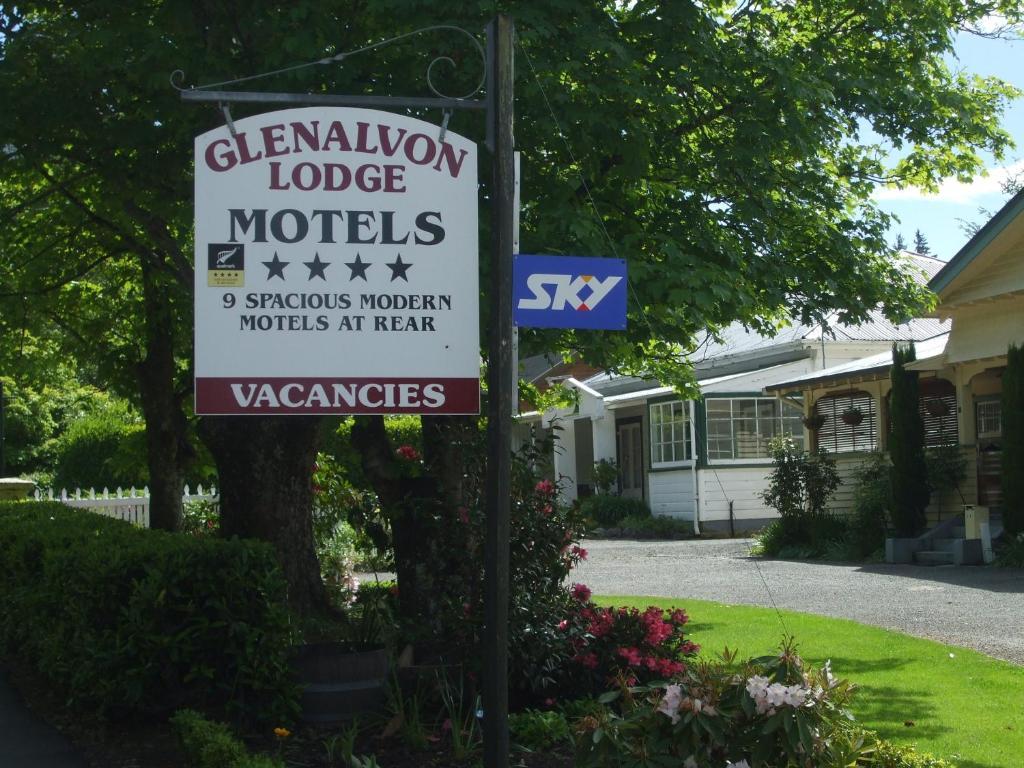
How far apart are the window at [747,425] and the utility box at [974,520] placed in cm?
875

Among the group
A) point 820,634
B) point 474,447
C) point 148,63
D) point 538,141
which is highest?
point 148,63

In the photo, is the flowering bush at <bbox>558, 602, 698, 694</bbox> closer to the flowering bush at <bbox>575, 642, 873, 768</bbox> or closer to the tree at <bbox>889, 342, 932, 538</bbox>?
the flowering bush at <bbox>575, 642, 873, 768</bbox>

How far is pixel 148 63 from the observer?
9.10m

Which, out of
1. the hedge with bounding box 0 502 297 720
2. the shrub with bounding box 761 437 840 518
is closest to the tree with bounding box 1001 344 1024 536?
the shrub with bounding box 761 437 840 518

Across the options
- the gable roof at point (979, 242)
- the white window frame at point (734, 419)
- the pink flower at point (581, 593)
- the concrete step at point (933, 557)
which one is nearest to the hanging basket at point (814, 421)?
the white window frame at point (734, 419)

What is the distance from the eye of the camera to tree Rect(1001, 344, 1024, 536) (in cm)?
1700

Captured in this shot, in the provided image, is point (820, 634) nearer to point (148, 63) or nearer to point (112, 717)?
point (112, 717)

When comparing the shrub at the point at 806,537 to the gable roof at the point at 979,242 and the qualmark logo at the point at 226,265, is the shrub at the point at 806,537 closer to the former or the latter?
the gable roof at the point at 979,242

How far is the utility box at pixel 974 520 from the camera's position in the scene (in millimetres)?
17344

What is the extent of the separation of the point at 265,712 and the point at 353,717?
1.82ft

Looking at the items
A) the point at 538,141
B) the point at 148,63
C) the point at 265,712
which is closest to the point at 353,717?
the point at 265,712

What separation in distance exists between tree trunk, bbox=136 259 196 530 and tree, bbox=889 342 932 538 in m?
10.9

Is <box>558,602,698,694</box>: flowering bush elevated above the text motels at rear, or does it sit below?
below

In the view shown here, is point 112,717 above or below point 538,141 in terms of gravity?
below
